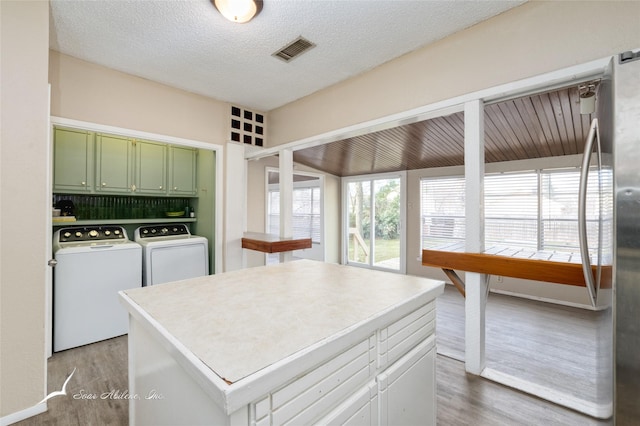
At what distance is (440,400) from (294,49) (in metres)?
2.89

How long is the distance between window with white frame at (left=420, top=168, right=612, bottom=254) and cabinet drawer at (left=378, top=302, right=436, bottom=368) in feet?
10.3

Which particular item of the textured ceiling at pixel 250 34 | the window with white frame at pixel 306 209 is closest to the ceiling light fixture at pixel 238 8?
the textured ceiling at pixel 250 34

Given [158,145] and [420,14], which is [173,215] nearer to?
[158,145]

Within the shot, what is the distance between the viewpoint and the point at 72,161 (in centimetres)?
303

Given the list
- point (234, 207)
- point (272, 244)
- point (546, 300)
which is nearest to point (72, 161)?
point (234, 207)

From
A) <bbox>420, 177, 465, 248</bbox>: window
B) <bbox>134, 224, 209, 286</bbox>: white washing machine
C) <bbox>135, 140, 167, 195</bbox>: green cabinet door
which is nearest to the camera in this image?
<bbox>134, 224, 209, 286</bbox>: white washing machine

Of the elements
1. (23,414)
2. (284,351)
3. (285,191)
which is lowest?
(23,414)

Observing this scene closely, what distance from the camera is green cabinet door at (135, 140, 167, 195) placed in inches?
139

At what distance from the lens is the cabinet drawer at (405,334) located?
107cm

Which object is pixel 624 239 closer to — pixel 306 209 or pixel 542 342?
pixel 542 342

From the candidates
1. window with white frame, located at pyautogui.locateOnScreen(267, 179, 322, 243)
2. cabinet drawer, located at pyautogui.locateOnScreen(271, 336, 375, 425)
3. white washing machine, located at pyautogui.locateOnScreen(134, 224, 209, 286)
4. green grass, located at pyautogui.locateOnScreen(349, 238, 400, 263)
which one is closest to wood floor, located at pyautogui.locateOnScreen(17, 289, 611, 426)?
white washing machine, located at pyautogui.locateOnScreen(134, 224, 209, 286)

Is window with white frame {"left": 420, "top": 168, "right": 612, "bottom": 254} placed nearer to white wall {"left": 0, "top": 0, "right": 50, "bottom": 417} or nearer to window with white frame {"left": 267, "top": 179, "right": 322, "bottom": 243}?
window with white frame {"left": 267, "top": 179, "right": 322, "bottom": 243}

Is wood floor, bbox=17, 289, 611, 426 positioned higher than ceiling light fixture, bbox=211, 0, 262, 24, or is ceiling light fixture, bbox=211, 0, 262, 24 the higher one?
ceiling light fixture, bbox=211, 0, 262, 24

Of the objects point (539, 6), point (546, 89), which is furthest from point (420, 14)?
point (546, 89)
